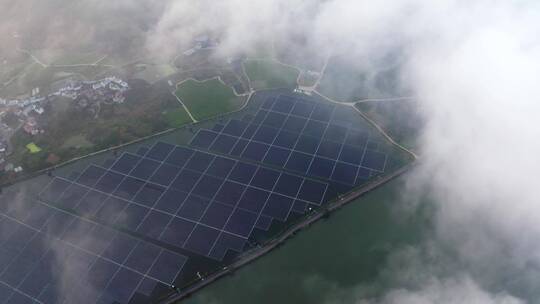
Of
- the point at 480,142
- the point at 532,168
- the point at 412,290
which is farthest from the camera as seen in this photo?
the point at 480,142

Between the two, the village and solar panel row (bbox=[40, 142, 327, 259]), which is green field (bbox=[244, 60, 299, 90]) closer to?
solar panel row (bbox=[40, 142, 327, 259])

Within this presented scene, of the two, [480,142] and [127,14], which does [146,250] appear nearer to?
[480,142]

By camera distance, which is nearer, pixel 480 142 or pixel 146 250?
pixel 146 250

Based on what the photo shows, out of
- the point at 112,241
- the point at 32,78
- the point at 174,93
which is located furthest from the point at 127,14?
the point at 112,241

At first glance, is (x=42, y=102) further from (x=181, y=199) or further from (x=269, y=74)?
(x=269, y=74)

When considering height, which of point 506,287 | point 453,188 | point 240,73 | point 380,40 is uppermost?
point 380,40

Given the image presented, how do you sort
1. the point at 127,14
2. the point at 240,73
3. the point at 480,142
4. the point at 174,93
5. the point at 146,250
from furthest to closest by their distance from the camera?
the point at 127,14 < the point at 240,73 < the point at 174,93 < the point at 480,142 < the point at 146,250

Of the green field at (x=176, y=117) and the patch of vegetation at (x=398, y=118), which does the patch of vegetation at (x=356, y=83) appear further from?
the green field at (x=176, y=117)

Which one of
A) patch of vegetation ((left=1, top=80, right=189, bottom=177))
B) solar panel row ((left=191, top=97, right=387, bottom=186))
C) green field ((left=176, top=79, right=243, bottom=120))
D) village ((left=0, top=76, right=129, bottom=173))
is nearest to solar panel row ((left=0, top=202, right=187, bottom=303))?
patch of vegetation ((left=1, top=80, right=189, bottom=177))
